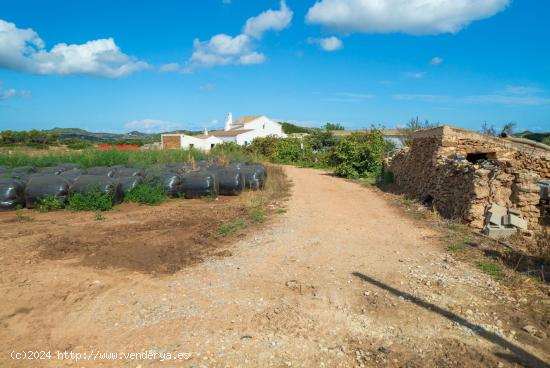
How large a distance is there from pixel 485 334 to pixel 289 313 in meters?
1.80

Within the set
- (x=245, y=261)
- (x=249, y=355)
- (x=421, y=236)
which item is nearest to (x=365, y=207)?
(x=421, y=236)

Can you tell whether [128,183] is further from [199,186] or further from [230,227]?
[230,227]

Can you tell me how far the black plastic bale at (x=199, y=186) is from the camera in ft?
34.2

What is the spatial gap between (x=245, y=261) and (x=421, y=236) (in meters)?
3.31

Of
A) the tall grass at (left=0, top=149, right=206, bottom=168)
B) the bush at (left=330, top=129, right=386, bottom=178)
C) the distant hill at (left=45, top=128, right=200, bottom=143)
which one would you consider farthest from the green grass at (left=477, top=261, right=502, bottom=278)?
the distant hill at (left=45, top=128, right=200, bottom=143)

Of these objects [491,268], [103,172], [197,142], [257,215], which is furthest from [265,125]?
[491,268]

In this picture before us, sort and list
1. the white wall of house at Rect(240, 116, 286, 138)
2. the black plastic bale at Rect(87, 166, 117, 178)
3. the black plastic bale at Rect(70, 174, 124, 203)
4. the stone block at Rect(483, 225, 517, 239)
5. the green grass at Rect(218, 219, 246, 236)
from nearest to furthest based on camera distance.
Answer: the stone block at Rect(483, 225, 517, 239) < the green grass at Rect(218, 219, 246, 236) < the black plastic bale at Rect(70, 174, 124, 203) < the black plastic bale at Rect(87, 166, 117, 178) < the white wall of house at Rect(240, 116, 286, 138)

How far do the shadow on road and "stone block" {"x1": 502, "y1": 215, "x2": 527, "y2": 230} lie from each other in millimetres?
3509

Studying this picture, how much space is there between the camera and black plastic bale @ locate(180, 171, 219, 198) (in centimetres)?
1041

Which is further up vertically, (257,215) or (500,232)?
(500,232)

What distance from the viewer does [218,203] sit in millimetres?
9906

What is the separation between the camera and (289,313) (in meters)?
3.64

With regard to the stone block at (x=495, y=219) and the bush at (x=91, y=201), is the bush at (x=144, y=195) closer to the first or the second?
the bush at (x=91, y=201)

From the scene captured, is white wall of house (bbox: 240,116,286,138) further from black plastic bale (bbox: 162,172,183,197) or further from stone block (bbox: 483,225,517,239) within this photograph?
stone block (bbox: 483,225,517,239)
